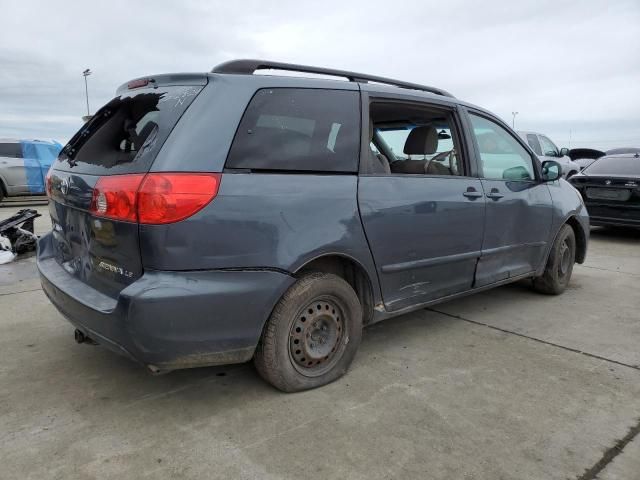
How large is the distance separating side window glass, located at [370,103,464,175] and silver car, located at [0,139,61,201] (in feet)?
38.6

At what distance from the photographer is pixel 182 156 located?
2.33 meters

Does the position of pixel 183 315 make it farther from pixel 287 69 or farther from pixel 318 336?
pixel 287 69

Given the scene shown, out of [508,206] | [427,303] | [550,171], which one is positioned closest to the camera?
[427,303]

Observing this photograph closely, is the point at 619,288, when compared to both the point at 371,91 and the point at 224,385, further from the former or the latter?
the point at 224,385

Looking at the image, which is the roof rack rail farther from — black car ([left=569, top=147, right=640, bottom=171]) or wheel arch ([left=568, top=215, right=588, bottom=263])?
black car ([left=569, top=147, right=640, bottom=171])

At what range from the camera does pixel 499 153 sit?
4.20 m

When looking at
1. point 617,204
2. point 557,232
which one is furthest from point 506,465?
point 617,204

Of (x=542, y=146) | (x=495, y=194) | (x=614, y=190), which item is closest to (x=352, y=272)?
(x=495, y=194)

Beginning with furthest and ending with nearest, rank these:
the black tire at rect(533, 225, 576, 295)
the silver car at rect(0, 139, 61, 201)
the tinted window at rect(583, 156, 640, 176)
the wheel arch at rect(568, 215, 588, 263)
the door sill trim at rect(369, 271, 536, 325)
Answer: the silver car at rect(0, 139, 61, 201), the tinted window at rect(583, 156, 640, 176), the wheel arch at rect(568, 215, 588, 263), the black tire at rect(533, 225, 576, 295), the door sill trim at rect(369, 271, 536, 325)

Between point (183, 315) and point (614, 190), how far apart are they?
7549mm

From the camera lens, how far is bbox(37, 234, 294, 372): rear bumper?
7.38 ft

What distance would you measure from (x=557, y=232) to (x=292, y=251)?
3120mm

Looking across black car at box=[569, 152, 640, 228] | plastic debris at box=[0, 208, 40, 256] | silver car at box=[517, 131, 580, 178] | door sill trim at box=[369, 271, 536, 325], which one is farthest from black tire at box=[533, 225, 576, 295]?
silver car at box=[517, 131, 580, 178]

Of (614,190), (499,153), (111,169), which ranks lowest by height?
(614,190)
